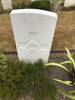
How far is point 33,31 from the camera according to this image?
9.06ft

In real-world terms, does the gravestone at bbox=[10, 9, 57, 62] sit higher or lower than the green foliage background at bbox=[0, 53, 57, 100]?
higher

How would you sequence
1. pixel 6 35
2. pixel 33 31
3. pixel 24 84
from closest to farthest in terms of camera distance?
pixel 33 31
pixel 24 84
pixel 6 35

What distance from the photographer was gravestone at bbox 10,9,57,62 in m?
2.59

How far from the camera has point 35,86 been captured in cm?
285

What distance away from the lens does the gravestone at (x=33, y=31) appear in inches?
102

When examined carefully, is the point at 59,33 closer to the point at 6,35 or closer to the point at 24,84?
the point at 6,35

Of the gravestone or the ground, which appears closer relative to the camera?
the gravestone

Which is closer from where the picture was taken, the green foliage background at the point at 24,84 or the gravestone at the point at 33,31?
the gravestone at the point at 33,31

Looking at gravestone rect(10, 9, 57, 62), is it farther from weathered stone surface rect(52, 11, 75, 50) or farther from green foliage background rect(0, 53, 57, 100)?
weathered stone surface rect(52, 11, 75, 50)

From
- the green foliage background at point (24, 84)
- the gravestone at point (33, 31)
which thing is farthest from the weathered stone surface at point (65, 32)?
the green foliage background at point (24, 84)

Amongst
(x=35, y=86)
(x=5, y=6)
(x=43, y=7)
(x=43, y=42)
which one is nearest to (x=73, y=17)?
(x=43, y=7)

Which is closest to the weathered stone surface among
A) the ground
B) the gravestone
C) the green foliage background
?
the ground

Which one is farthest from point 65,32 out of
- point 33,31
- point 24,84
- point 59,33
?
point 24,84

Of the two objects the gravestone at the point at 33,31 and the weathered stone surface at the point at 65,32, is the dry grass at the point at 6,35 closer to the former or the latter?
the gravestone at the point at 33,31
